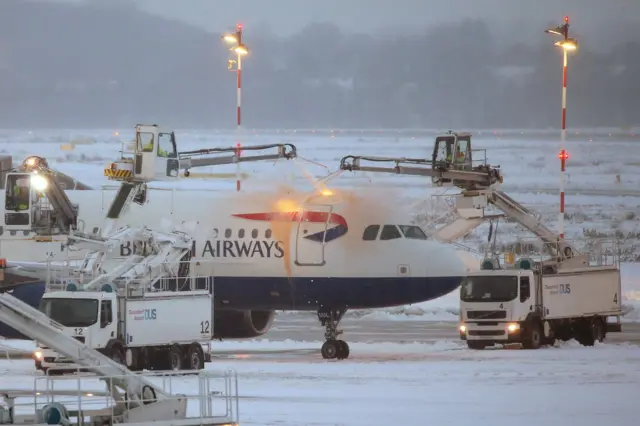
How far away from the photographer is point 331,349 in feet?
123

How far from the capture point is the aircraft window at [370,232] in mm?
38188

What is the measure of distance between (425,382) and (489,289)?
921 centimetres

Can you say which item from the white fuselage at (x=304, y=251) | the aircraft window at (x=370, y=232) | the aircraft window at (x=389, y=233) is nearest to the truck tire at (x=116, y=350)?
the white fuselage at (x=304, y=251)

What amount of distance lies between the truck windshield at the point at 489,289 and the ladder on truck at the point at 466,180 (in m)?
2.57

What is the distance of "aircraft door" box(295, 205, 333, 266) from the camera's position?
125 ft

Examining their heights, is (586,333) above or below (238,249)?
below

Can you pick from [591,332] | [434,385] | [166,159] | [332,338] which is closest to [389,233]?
[332,338]

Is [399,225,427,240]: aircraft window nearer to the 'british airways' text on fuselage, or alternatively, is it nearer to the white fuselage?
the white fuselage

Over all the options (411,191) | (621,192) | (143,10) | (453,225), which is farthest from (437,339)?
(143,10)

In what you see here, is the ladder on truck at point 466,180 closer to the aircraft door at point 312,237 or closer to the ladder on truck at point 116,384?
the aircraft door at point 312,237

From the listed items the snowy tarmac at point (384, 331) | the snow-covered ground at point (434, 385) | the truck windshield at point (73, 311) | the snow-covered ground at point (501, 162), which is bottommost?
the snow-covered ground at point (434, 385)

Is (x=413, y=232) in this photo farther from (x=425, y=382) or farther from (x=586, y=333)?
(x=425, y=382)

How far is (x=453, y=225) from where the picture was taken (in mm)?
44188

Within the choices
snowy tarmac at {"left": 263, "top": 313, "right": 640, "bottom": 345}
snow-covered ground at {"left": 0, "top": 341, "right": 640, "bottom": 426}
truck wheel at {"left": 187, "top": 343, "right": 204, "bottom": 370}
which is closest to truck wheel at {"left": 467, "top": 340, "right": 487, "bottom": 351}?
snow-covered ground at {"left": 0, "top": 341, "right": 640, "bottom": 426}
